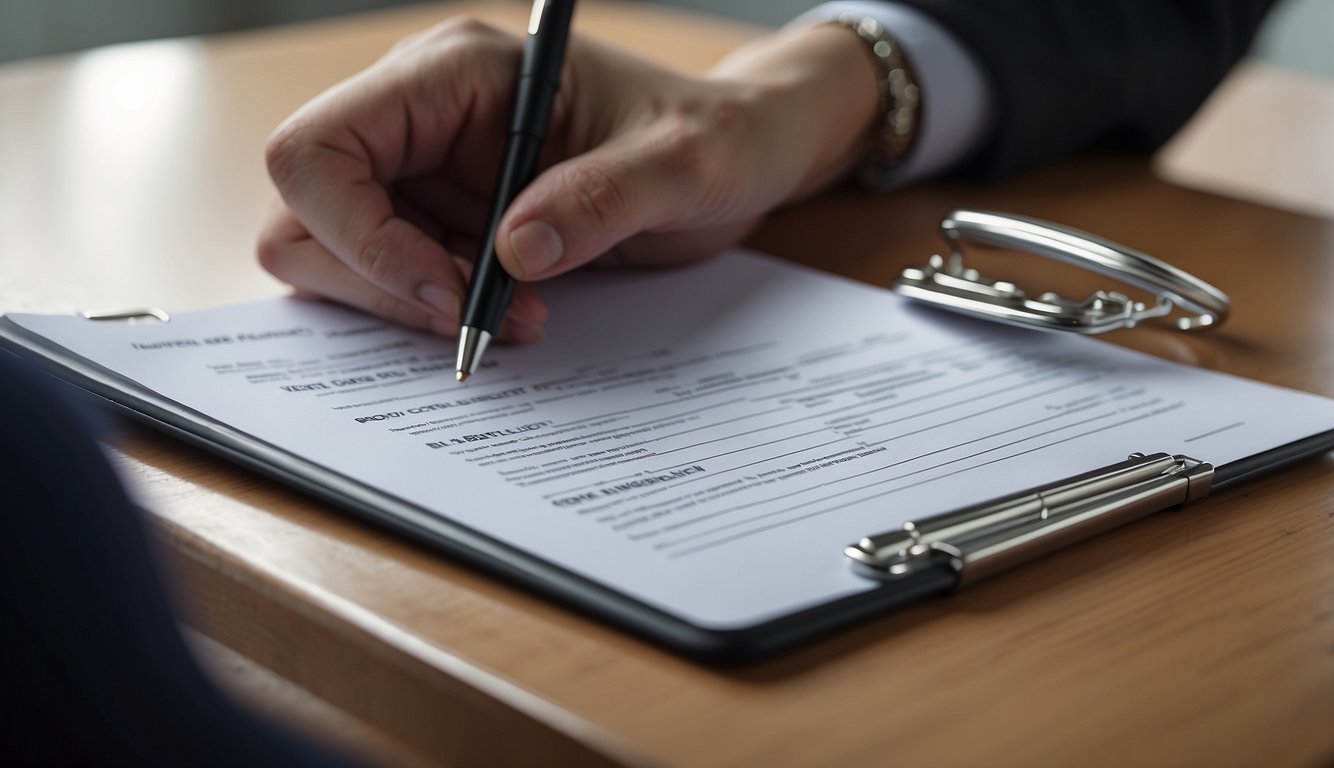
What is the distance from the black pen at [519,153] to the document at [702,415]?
0.05 feet

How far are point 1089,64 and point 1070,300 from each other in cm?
34

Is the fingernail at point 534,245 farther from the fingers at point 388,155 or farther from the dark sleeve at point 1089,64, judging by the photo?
the dark sleeve at point 1089,64

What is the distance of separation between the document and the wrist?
13 centimetres

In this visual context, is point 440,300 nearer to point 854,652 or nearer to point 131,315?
point 131,315

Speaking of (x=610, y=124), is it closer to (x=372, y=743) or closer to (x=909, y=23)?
(x=909, y=23)

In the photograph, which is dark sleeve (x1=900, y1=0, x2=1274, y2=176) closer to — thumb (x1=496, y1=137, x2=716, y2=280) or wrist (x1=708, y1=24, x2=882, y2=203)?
wrist (x1=708, y1=24, x2=882, y2=203)

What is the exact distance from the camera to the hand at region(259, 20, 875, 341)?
596 millimetres

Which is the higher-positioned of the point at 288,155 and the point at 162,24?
the point at 288,155

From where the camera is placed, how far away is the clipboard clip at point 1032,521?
39cm

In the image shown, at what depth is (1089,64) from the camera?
0.93 metres

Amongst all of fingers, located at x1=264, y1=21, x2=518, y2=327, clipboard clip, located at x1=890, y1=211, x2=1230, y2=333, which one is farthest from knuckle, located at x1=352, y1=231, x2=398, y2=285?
clipboard clip, located at x1=890, y1=211, x2=1230, y2=333

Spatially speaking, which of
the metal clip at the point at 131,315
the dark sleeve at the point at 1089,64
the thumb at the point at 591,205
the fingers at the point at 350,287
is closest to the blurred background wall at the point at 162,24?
the dark sleeve at the point at 1089,64

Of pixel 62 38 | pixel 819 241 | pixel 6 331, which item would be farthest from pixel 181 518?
pixel 62 38

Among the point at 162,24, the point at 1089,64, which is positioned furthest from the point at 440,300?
the point at 162,24
